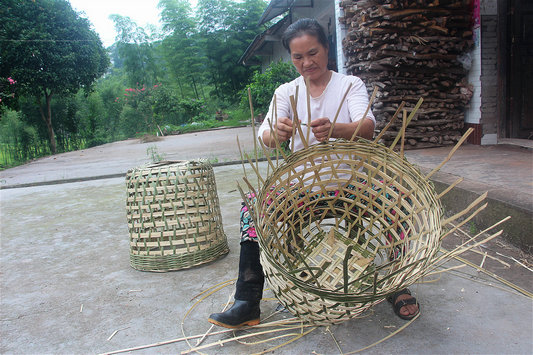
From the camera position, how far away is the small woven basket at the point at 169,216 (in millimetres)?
2172

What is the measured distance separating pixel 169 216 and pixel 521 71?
449 cm

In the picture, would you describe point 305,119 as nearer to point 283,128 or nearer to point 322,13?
point 283,128

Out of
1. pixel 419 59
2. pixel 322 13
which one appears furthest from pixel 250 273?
pixel 322 13

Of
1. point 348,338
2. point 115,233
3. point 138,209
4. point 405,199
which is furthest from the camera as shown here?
point 115,233

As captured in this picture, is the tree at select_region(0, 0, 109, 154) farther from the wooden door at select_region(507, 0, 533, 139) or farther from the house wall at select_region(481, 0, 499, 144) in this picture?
the wooden door at select_region(507, 0, 533, 139)

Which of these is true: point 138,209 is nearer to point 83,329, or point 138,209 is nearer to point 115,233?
point 83,329

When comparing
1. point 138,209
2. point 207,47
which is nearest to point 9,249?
point 138,209

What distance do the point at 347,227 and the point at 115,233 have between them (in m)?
2.01

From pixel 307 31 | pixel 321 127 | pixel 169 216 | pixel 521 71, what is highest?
pixel 307 31

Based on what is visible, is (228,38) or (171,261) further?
(228,38)

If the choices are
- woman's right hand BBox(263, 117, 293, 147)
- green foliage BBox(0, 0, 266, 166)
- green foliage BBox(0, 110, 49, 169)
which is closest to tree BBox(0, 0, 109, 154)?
green foliage BBox(0, 0, 266, 166)

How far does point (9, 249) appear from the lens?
2846mm

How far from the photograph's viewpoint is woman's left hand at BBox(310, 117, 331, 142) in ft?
4.73

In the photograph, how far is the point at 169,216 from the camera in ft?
7.15
